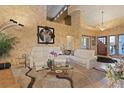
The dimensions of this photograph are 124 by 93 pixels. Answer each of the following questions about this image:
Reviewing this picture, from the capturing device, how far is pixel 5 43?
8.54 feet

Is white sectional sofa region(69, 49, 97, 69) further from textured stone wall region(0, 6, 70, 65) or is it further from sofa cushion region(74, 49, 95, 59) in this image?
textured stone wall region(0, 6, 70, 65)

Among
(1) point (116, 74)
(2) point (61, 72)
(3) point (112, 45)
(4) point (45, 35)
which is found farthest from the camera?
(2) point (61, 72)

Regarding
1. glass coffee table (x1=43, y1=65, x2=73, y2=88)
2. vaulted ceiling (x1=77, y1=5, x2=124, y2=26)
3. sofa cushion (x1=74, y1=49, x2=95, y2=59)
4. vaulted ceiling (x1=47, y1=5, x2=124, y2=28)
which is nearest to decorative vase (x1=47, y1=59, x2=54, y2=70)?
glass coffee table (x1=43, y1=65, x2=73, y2=88)

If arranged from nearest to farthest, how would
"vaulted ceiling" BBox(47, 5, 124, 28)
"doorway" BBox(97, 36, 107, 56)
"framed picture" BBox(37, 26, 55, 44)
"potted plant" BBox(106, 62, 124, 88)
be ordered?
"potted plant" BBox(106, 62, 124, 88) → "vaulted ceiling" BBox(47, 5, 124, 28) → "doorway" BBox(97, 36, 107, 56) → "framed picture" BBox(37, 26, 55, 44)

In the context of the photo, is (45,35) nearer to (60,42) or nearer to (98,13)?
(60,42)

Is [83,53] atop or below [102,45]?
below

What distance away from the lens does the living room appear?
2.50 meters

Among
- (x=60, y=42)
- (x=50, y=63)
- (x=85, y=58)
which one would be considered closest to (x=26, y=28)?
(x=60, y=42)

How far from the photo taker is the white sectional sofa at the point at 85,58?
8.54 ft

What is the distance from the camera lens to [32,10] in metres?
2.58

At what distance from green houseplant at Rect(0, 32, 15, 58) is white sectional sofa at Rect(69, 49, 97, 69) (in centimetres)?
118

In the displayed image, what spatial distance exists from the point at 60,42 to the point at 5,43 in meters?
1.03

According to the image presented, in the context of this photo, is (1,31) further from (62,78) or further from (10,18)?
(62,78)
